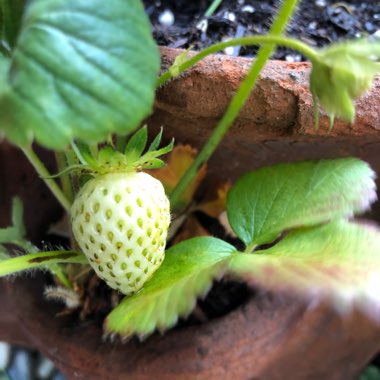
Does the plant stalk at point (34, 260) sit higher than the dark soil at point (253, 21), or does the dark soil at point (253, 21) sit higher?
the dark soil at point (253, 21)

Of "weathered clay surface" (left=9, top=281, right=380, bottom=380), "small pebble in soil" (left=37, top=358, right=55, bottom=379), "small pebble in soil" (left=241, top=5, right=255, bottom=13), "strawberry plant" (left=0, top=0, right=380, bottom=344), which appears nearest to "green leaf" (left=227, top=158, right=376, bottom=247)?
"strawberry plant" (left=0, top=0, right=380, bottom=344)

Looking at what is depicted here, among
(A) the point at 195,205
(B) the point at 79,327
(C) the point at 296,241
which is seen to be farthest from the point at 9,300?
(C) the point at 296,241

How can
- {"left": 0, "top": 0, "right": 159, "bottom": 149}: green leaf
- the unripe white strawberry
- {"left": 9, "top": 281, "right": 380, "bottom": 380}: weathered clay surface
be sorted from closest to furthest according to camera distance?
{"left": 0, "top": 0, "right": 159, "bottom": 149}: green leaf
the unripe white strawberry
{"left": 9, "top": 281, "right": 380, "bottom": 380}: weathered clay surface

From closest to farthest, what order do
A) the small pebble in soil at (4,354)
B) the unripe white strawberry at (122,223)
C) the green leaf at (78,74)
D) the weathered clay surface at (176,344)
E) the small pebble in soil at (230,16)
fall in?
the green leaf at (78,74), the unripe white strawberry at (122,223), the weathered clay surface at (176,344), the small pebble in soil at (230,16), the small pebble in soil at (4,354)

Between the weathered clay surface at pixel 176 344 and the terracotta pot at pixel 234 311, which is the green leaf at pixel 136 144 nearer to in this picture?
the terracotta pot at pixel 234 311

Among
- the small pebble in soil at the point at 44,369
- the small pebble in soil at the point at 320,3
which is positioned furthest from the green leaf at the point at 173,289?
the small pebble in soil at the point at 44,369

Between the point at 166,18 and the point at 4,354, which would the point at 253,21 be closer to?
the point at 166,18

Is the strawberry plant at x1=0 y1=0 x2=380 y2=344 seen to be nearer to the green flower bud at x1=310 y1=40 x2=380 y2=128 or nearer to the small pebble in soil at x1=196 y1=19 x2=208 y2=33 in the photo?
the green flower bud at x1=310 y1=40 x2=380 y2=128

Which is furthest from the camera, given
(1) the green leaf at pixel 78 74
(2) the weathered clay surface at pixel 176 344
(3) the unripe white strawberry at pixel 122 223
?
(2) the weathered clay surface at pixel 176 344
